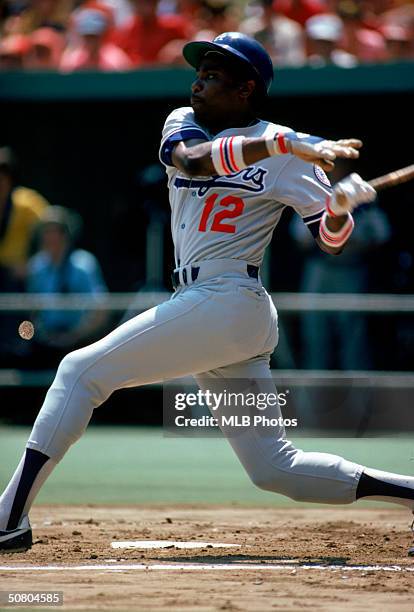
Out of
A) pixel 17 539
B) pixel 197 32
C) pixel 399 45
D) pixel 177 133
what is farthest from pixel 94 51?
pixel 17 539

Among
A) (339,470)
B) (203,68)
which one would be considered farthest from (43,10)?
(339,470)

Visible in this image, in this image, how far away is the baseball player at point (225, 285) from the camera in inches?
159

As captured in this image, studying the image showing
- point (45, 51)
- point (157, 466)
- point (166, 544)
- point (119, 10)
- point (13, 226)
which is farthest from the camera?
point (119, 10)

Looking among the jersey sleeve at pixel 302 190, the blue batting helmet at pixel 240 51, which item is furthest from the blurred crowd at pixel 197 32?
the jersey sleeve at pixel 302 190

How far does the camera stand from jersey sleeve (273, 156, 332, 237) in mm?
4184

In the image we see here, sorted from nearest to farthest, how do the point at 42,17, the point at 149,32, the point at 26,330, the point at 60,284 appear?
the point at 26,330
the point at 60,284
the point at 149,32
the point at 42,17

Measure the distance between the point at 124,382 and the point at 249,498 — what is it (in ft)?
7.63

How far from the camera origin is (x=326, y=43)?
9.73 m

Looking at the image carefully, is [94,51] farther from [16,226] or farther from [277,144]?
[277,144]

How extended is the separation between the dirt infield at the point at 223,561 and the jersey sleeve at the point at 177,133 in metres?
1.43

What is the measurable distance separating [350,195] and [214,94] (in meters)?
0.70

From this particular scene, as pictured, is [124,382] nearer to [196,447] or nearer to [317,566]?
[317,566]

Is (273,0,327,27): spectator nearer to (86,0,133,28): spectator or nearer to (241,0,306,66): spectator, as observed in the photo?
(241,0,306,66): spectator

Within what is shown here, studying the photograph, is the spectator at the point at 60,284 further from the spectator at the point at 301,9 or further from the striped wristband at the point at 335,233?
the striped wristband at the point at 335,233
